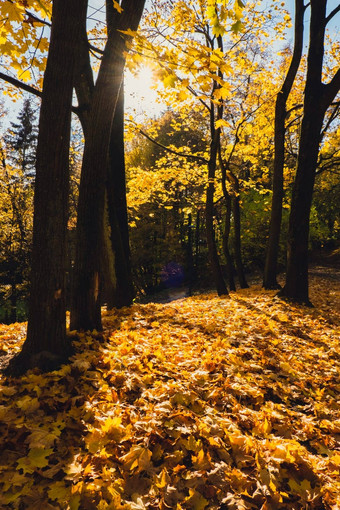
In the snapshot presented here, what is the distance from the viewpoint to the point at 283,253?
729 inches

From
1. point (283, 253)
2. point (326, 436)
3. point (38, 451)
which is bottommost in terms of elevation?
point (326, 436)

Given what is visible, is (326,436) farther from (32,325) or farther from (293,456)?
(32,325)

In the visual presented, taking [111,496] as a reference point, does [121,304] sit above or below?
above

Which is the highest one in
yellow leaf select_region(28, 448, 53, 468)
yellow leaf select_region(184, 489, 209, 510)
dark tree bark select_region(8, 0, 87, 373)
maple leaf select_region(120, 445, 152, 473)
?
dark tree bark select_region(8, 0, 87, 373)

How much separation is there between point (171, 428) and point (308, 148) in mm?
6778

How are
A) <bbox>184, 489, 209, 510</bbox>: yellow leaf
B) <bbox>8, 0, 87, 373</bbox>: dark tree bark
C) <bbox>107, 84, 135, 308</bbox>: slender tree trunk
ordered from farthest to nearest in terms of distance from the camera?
<bbox>107, 84, 135, 308</bbox>: slender tree trunk < <bbox>8, 0, 87, 373</bbox>: dark tree bark < <bbox>184, 489, 209, 510</bbox>: yellow leaf

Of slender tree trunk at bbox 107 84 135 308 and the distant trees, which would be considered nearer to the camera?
slender tree trunk at bbox 107 84 135 308

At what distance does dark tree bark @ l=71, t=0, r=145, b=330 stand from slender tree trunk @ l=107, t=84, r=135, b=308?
1.93 meters

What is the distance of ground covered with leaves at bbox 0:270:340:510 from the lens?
1.75m

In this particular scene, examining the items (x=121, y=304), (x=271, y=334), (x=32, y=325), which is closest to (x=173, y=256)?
(x=121, y=304)

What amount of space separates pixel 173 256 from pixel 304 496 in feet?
69.2

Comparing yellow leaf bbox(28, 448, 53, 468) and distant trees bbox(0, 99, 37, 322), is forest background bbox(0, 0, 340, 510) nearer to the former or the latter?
yellow leaf bbox(28, 448, 53, 468)

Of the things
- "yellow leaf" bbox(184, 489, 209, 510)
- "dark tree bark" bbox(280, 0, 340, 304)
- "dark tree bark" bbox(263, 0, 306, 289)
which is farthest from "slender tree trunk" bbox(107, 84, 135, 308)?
"dark tree bark" bbox(263, 0, 306, 289)

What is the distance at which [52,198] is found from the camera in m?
2.98
